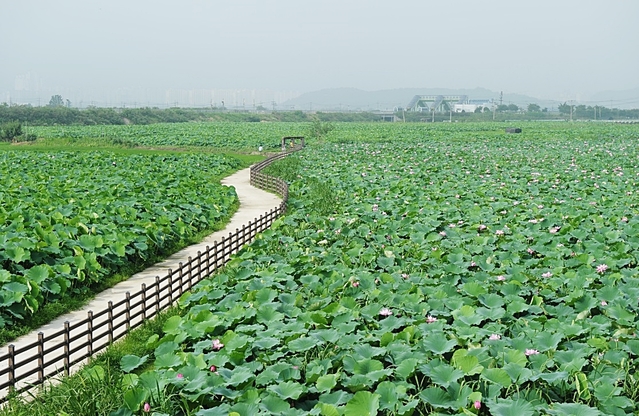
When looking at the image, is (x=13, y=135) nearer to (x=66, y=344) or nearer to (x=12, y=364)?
(x=66, y=344)

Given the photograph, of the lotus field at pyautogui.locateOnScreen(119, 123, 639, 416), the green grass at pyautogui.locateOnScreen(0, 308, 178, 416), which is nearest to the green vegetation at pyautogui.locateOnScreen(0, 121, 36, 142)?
the lotus field at pyautogui.locateOnScreen(119, 123, 639, 416)

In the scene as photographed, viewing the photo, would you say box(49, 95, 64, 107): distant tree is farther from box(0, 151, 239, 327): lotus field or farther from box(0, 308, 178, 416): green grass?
box(0, 308, 178, 416): green grass

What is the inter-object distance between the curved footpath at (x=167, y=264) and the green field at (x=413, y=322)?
57.7 inches

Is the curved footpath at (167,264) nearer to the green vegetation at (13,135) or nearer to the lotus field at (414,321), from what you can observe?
the lotus field at (414,321)

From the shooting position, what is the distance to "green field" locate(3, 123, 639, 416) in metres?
4.88

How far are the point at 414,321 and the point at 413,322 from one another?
2 cm

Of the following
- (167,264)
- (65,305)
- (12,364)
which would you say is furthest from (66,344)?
(167,264)

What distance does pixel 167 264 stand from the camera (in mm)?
11000

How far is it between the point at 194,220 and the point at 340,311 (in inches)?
310

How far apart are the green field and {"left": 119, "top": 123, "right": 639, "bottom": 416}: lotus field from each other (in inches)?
0.7

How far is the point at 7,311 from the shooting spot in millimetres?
7695

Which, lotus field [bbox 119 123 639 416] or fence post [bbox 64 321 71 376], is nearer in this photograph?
lotus field [bbox 119 123 639 416]

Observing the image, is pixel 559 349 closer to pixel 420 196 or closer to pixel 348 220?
pixel 348 220

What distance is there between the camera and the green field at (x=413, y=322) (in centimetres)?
488
